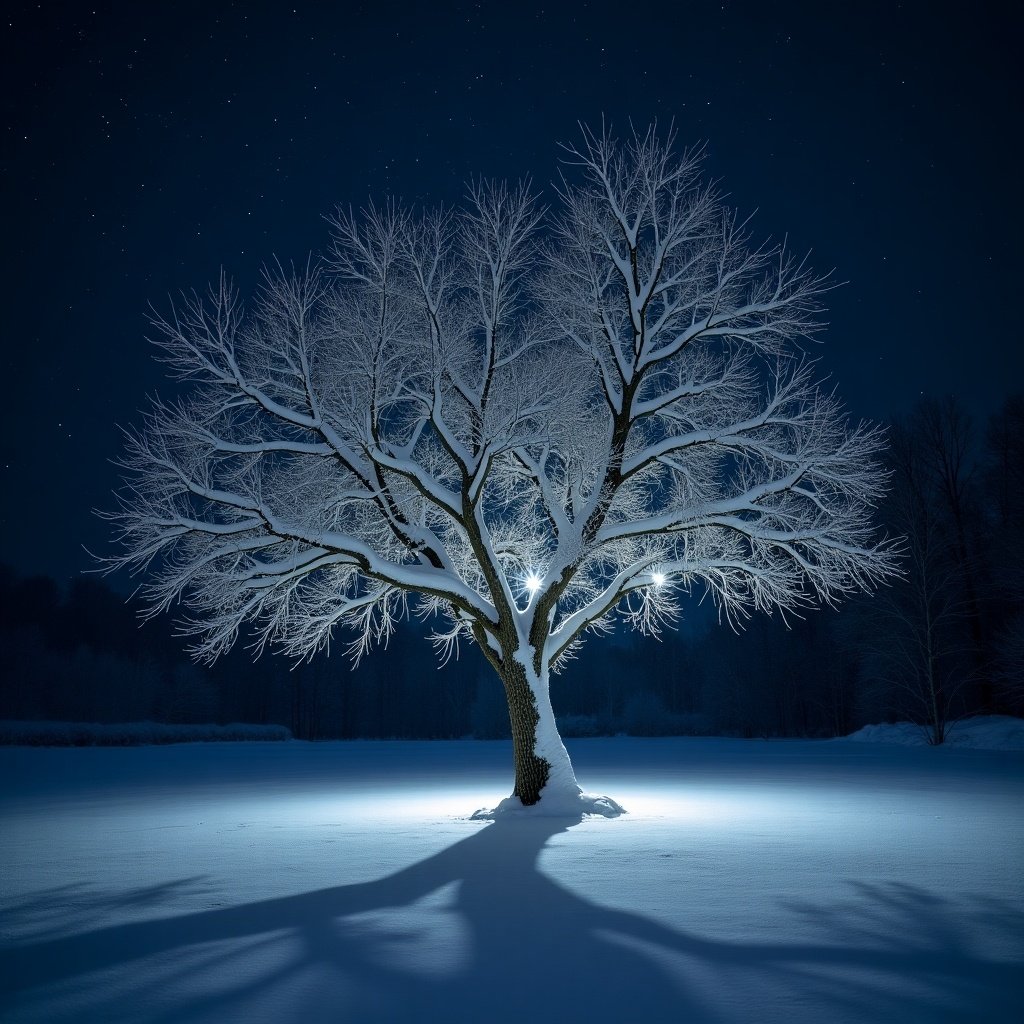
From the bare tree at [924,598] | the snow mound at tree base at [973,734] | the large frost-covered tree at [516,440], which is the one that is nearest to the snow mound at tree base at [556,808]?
the large frost-covered tree at [516,440]

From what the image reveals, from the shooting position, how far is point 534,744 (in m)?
14.9

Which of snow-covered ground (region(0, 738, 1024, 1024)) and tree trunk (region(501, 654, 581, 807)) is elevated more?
tree trunk (region(501, 654, 581, 807))

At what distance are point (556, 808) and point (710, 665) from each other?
205 ft

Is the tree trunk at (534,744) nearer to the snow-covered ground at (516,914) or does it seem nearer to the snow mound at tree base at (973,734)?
the snow-covered ground at (516,914)

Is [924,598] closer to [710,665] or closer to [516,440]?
[516,440]

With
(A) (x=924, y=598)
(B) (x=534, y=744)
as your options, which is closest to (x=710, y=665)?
(A) (x=924, y=598)

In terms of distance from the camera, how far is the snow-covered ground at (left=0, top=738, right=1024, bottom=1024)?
15.7 ft

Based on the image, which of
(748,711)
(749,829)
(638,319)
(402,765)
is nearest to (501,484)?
(638,319)

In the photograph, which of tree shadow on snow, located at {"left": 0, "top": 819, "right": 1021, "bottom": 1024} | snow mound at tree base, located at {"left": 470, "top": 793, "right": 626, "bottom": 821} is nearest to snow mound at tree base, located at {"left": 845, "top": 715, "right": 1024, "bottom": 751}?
snow mound at tree base, located at {"left": 470, "top": 793, "right": 626, "bottom": 821}

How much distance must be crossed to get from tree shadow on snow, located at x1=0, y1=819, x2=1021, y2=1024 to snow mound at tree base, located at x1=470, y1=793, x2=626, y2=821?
6.71 metres

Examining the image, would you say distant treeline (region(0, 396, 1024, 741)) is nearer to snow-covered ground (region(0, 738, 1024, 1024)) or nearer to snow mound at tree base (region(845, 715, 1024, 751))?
snow mound at tree base (region(845, 715, 1024, 751))

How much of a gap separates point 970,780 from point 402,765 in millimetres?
18274

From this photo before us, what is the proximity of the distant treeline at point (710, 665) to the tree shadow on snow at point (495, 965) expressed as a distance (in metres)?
14.5

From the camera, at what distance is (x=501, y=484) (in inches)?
703
